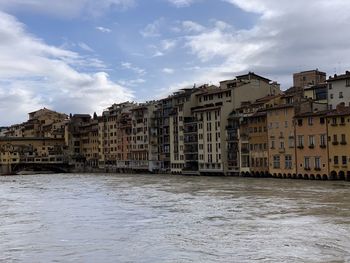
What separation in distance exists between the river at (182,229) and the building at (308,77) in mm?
49760

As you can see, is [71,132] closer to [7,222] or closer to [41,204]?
[41,204]

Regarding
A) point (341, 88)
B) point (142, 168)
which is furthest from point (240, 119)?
point (142, 168)

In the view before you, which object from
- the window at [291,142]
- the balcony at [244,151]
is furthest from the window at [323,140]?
the balcony at [244,151]

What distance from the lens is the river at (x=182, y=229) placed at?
18.6 metres

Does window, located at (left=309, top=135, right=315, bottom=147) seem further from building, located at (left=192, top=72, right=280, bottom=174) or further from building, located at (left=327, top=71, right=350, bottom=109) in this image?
building, located at (left=192, top=72, right=280, bottom=174)

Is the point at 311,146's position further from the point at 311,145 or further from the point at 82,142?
the point at 82,142

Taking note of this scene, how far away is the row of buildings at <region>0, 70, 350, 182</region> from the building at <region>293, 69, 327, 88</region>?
0.16m

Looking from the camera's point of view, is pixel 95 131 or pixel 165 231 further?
pixel 95 131

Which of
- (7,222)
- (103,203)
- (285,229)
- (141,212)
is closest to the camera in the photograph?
(285,229)

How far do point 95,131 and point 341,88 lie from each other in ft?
221

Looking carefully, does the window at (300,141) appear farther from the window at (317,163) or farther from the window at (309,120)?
the window at (317,163)

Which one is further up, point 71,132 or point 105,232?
point 71,132

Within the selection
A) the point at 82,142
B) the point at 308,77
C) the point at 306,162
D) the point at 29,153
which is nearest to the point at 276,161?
the point at 306,162

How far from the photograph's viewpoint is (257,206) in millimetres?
33156
